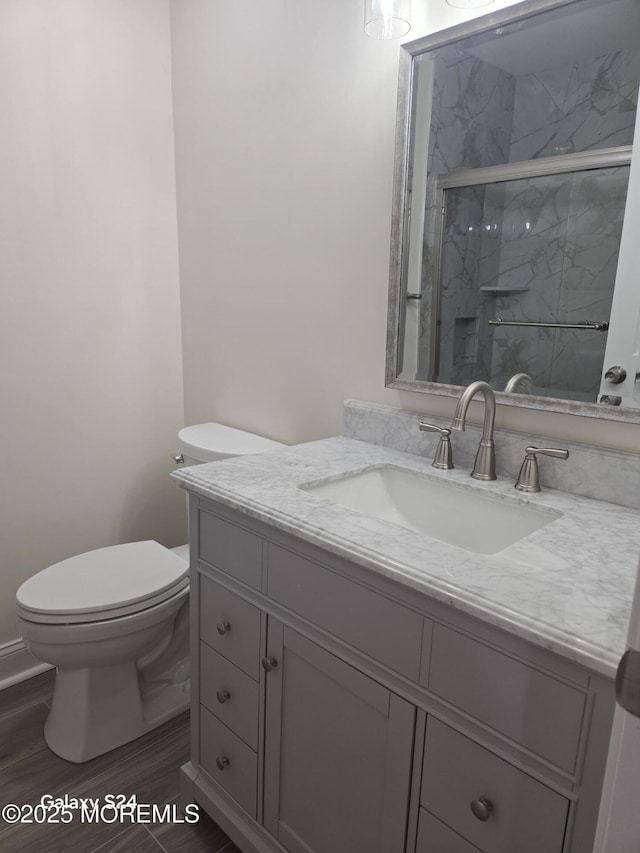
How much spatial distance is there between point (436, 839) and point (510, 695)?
1.00 ft

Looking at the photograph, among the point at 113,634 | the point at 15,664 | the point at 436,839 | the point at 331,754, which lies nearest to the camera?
the point at 436,839

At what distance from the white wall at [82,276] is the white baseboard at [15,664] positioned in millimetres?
49

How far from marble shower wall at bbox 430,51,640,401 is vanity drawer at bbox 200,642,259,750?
2.70 feet

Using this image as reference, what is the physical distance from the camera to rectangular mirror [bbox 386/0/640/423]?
43.9 inches

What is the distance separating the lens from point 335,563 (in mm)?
992

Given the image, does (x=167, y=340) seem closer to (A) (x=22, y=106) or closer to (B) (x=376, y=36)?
(A) (x=22, y=106)

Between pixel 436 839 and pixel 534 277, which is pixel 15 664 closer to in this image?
pixel 436 839

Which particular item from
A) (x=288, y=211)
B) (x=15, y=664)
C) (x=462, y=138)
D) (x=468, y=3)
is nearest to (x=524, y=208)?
(x=462, y=138)

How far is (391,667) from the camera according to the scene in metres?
0.92

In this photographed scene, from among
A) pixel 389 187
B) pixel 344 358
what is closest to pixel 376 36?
pixel 389 187

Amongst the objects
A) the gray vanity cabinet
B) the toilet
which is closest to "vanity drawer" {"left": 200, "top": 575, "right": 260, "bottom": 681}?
the gray vanity cabinet

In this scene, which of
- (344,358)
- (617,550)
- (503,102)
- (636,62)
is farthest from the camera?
(344,358)

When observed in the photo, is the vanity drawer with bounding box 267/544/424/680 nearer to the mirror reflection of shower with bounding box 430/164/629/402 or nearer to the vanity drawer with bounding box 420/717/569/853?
the vanity drawer with bounding box 420/717/569/853

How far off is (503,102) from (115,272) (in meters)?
1.38
